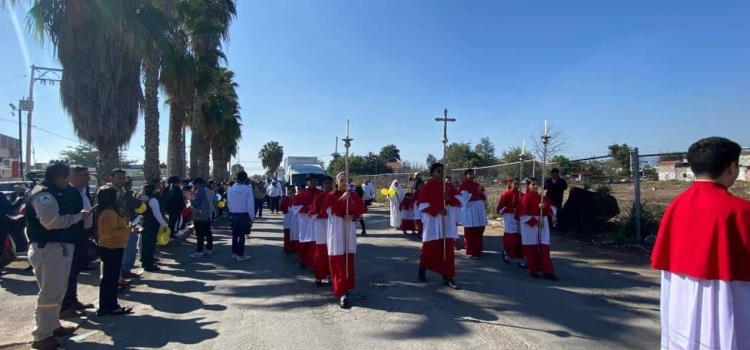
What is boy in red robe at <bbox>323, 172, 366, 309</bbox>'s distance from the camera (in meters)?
6.02

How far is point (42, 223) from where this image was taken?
4.60 metres

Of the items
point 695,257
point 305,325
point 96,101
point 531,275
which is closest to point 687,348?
point 695,257

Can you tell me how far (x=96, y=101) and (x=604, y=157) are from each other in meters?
13.2

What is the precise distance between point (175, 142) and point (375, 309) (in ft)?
48.7

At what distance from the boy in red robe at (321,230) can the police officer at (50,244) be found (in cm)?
309

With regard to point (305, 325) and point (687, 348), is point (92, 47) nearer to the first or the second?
point (305, 325)

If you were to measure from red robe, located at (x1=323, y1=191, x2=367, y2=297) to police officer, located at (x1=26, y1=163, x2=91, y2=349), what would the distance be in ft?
9.99

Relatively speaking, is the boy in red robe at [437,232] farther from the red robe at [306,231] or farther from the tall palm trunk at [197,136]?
the tall palm trunk at [197,136]

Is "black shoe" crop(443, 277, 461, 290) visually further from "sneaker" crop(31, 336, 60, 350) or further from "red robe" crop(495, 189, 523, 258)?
"sneaker" crop(31, 336, 60, 350)

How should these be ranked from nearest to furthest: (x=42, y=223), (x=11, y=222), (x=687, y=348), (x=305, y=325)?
(x=687, y=348) < (x=42, y=223) < (x=305, y=325) < (x=11, y=222)

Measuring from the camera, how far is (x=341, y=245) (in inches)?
242

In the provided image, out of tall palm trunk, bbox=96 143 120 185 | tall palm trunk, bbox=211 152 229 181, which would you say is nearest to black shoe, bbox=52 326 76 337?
tall palm trunk, bbox=96 143 120 185

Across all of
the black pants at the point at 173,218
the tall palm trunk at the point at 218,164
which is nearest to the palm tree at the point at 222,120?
the tall palm trunk at the point at 218,164

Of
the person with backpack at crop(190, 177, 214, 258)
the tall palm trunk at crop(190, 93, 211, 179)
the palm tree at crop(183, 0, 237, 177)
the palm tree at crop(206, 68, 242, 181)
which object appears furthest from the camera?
the palm tree at crop(206, 68, 242, 181)
